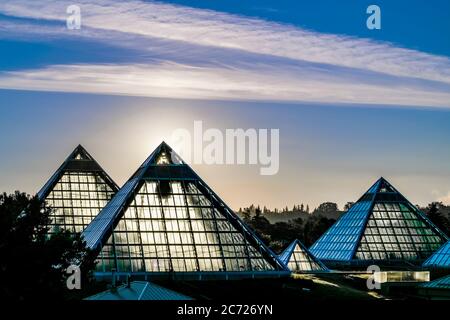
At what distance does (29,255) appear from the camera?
5000cm

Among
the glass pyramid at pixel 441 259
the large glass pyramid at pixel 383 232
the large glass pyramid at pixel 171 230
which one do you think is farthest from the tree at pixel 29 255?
the large glass pyramid at pixel 383 232

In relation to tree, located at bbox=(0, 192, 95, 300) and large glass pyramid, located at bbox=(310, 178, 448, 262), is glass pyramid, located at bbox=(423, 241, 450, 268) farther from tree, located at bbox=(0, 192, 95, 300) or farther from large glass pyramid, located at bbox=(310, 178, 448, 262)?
tree, located at bbox=(0, 192, 95, 300)

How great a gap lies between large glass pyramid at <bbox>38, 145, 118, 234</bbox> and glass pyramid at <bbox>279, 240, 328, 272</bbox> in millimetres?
33898

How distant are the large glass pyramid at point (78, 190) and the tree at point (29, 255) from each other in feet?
202

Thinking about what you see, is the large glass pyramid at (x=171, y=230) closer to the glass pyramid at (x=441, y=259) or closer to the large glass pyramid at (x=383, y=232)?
the glass pyramid at (x=441, y=259)

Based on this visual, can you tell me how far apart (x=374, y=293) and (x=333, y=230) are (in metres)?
47.8

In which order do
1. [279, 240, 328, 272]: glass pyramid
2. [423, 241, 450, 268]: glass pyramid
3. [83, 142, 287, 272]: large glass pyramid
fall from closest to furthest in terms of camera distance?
[83, 142, 287, 272]: large glass pyramid
[279, 240, 328, 272]: glass pyramid
[423, 241, 450, 268]: glass pyramid

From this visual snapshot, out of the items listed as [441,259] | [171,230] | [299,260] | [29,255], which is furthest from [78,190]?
[29,255]

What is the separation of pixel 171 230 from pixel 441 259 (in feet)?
139

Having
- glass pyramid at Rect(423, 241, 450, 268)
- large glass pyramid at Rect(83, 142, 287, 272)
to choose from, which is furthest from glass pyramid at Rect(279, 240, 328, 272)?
large glass pyramid at Rect(83, 142, 287, 272)

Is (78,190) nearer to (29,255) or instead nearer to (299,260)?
(299,260)

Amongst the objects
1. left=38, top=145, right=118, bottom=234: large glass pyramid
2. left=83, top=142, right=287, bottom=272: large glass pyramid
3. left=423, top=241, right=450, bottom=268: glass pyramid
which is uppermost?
left=38, top=145, right=118, bottom=234: large glass pyramid

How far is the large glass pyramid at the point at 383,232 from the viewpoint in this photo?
11956cm

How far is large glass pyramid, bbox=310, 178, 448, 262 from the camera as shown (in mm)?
119562
